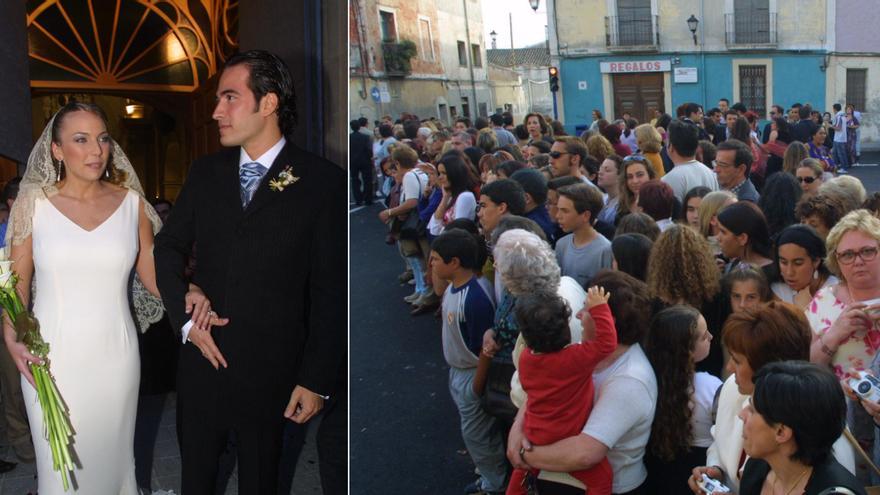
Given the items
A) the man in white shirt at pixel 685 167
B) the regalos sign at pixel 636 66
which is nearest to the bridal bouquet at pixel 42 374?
the man in white shirt at pixel 685 167

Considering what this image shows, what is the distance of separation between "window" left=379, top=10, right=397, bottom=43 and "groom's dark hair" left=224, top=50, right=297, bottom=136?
1792 millimetres

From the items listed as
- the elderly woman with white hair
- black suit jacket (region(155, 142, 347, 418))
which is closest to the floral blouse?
the elderly woman with white hair

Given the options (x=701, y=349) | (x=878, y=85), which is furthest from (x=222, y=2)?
(x=701, y=349)

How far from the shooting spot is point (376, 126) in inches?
455

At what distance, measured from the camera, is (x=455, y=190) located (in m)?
5.42

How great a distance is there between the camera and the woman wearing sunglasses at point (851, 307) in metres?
2.31

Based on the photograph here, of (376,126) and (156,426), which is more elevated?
(376,126)

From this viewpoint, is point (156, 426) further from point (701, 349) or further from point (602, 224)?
point (701, 349)

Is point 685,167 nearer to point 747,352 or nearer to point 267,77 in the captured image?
point 747,352

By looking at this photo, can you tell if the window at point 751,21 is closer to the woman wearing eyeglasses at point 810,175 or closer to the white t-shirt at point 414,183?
the woman wearing eyeglasses at point 810,175

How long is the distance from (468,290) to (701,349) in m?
1.12

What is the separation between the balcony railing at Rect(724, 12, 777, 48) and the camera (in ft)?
19.4

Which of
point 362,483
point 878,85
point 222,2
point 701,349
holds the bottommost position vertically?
point 362,483

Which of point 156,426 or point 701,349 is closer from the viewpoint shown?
point 701,349
